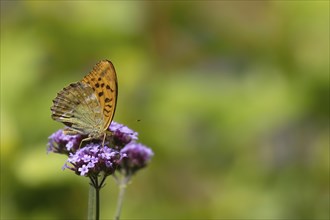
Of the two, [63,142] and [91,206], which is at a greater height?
[63,142]

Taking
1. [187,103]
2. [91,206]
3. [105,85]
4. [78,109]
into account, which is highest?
[105,85]

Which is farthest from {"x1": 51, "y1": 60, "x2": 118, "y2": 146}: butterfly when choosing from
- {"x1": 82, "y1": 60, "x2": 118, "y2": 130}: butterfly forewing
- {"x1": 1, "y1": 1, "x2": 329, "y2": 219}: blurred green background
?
{"x1": 1, "y1": 1, "x2": 329, "y2": 219}: blurred green background

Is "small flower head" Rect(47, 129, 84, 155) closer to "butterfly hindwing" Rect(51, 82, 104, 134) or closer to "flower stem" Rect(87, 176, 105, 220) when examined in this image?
"butterfly hindwing" Rect(51, 82, 104, 134)

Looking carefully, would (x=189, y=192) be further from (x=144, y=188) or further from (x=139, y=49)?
(x=139, y=49)

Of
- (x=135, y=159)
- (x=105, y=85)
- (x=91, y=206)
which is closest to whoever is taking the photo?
(x=91, y=206)

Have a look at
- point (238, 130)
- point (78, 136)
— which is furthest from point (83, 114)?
point (238, 130)

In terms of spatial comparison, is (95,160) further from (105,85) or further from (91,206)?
(105,85)

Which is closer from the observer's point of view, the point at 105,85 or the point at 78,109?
the point at 105,85

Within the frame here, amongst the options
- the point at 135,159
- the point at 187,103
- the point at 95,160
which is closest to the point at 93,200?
the point at 95,160
